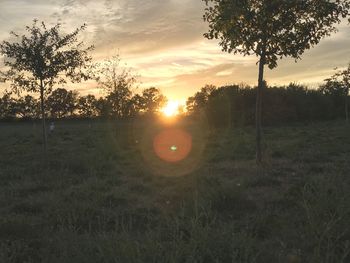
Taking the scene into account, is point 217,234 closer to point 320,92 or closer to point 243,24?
point 243,24

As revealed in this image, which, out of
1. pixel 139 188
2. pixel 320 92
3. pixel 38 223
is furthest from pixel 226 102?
pixel 38 223

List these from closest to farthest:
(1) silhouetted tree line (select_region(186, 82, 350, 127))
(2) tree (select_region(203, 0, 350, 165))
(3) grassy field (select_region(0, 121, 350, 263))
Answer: (3) grassy field (select_region(0, 121, 350, 263))
(2) tree (select_region(203, 0, 350, 165))
(1) silhouetted tree line (select_region(186, 82, 350, 127))

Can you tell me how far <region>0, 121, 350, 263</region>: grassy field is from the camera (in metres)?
5.27

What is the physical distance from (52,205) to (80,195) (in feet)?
3.31

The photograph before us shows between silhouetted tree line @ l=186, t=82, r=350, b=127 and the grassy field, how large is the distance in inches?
1119

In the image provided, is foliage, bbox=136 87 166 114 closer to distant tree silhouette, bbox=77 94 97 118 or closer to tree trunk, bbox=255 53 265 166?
distant tree silhouette, bbox=77 94 97 118

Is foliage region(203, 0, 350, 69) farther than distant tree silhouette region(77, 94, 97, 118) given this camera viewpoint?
No

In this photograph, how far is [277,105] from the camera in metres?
50.1

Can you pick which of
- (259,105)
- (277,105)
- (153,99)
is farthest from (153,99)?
(259,105)

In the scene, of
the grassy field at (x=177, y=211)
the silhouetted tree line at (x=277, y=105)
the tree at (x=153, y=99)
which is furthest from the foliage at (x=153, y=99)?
the grassy field at (x=177, y=211)

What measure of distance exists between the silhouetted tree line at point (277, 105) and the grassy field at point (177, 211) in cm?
2841

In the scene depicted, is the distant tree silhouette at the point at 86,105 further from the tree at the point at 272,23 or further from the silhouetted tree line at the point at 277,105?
the tree at the point at 272,23

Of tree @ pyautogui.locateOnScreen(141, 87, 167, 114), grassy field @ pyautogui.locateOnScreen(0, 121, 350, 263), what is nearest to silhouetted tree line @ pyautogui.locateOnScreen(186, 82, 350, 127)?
grassy field @ pyautogui.locateOnScreen(0, 121, 350, 263)

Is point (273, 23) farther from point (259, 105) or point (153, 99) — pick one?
point (153, 99)
